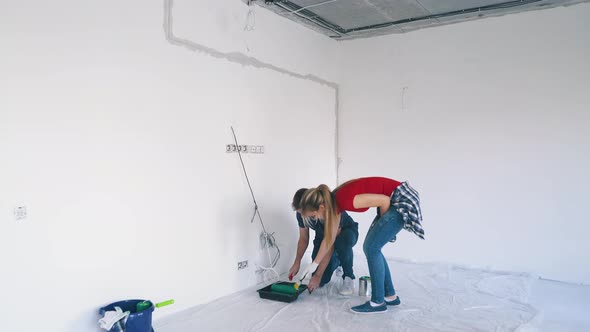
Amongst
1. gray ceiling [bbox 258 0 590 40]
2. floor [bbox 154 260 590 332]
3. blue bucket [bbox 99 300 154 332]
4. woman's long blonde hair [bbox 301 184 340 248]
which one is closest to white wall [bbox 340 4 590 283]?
gray ceiling [bbox 258 0 590 40]

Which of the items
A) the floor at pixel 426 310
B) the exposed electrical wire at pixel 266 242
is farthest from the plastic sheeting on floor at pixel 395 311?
the exposed electrical wire at pixel 266 242

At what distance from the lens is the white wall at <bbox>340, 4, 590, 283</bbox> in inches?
153

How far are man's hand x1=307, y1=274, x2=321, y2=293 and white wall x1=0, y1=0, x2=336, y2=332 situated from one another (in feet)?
1.88

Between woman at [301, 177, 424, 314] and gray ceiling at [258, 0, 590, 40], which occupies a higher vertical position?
gray ceiling at [258, 0, 590, 40]

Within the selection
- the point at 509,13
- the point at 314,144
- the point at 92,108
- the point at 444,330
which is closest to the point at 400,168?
the point at 314,144

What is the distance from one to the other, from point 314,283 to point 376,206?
0.83 m

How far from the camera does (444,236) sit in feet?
14.6

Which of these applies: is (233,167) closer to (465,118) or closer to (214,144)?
(214,144)

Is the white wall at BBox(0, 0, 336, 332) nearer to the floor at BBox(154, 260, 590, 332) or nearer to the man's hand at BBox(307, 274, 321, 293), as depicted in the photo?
the floor at BBox(154, 260, 590, 332)

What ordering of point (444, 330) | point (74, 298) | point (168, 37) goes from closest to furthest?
point (74, 298)
point (444, 330)
point (168, 37)

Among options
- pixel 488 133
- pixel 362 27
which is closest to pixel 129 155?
pixel 362 27

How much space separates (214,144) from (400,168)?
218 cm

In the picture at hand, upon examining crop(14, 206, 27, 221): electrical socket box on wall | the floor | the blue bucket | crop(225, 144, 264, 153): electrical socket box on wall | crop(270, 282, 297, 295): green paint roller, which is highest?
crop(225, 144, 264, 153): electrical socket box on wall

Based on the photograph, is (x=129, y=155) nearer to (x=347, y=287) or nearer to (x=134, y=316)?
(x=134, y=316)
